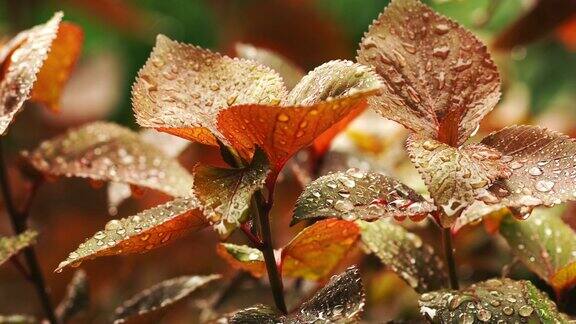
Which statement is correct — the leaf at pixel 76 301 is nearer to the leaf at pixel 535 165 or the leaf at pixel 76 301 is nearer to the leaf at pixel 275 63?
the leaf at pixel 275 63

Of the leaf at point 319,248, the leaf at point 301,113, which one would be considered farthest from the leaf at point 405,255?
the leaf at point 301,113

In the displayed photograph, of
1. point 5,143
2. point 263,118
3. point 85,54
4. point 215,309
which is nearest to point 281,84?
point 263,118

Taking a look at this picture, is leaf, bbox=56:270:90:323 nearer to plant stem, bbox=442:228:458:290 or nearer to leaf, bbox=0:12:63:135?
leaf, bbox=0:12:63:135

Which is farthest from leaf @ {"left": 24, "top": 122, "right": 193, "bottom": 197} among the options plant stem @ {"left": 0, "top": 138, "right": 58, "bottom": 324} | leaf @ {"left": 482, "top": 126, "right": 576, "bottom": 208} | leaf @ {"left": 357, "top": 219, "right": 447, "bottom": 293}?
leaf @ {"left": 482, "top": 126, "right": 576, "bottom": 208}

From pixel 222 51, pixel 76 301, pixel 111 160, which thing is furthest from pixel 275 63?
pixel 222 51

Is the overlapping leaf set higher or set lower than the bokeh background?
lower

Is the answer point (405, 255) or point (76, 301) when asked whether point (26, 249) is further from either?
point (405, 255)

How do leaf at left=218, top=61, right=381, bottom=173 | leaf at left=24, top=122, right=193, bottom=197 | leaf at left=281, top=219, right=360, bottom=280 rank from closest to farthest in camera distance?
leaf at left=218, top=61, right=381, bottom=173 < leaf at left=281, top=219, right=360, bottom=280 < leaf at left=24, top=122, right=193, bottom=197
